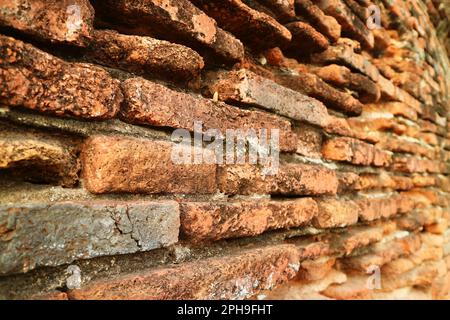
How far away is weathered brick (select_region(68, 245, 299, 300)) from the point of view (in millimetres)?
571

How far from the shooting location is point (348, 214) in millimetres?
1165

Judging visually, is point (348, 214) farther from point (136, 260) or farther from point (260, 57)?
point (136, 260)

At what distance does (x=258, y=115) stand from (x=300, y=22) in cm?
40

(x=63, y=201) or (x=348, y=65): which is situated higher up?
(x=348, y=65)

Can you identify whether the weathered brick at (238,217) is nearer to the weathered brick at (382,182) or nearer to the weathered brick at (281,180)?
the weathered brick at (281,180)

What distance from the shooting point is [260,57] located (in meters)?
1.03

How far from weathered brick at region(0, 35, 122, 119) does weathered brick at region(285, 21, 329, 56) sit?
679mm

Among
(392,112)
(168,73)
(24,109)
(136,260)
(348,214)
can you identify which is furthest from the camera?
(392,112)

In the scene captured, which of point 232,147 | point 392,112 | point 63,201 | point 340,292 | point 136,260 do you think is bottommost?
point 340,292

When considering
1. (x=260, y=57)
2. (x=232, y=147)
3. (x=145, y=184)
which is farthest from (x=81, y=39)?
(x=260, y=57)

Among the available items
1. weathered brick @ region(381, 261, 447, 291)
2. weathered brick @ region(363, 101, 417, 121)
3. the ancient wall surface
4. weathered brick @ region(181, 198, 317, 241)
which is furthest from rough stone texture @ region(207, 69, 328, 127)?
weathered brick @ region(381, 261, 447, 291)

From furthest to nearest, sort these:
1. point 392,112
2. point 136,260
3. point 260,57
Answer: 1. point 392,112
2. point 260,57
3. point 136,260

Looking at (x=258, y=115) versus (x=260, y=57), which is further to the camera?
(x=260, y=57)

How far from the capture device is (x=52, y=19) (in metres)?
0.54
